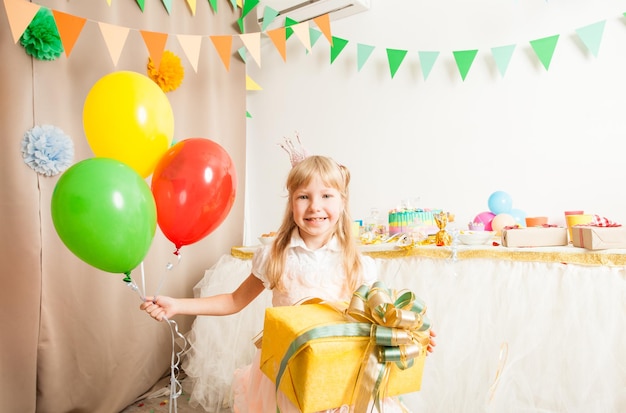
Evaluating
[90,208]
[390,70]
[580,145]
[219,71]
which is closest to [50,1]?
[219,71]

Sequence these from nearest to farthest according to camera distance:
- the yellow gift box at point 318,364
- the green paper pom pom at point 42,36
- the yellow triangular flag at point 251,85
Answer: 1. the yellow gift box at point 318,364
2. the green paper pom pom at point 42,36
3. the yellow triangular flag at point 251,85

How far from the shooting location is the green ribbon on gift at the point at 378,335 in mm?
846

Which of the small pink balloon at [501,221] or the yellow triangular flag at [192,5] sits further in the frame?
the yellow triangular flag at [192,5]

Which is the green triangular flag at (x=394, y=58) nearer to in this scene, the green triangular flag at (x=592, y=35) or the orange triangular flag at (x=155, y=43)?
the green triangular flag at (x=592, y=35)

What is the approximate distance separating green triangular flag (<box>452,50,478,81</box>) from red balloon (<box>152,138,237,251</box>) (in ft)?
5.01

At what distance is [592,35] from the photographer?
2.01 meters

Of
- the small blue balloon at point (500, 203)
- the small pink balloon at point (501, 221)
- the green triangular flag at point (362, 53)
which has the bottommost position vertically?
the small pink balloon at point (501, 221)

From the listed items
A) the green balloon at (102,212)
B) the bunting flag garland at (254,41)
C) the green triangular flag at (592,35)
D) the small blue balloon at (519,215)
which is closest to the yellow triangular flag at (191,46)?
the bunting flag garland at (254,41)

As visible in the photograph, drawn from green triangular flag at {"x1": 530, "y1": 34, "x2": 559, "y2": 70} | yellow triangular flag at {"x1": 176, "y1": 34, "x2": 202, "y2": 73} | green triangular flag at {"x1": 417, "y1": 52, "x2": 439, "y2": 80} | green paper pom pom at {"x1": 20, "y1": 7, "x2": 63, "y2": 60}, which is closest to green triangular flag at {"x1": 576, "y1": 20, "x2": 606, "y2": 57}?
green triangular flag at {"x1": 530, "y1": 34, "x2": 559, "y2": 70}

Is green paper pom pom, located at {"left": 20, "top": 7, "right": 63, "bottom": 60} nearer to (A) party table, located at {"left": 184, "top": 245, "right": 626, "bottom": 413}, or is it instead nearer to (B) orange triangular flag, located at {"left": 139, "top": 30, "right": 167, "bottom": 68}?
(B) orange triangular flag, located at {"left": 139, "top": 30, "right": 167, "bottom": 68}

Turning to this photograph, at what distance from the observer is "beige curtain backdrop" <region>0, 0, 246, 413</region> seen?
5.48 feet

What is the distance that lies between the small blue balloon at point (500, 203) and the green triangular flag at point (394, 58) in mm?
892

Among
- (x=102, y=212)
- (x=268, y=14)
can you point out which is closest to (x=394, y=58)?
(x=268, y=14)

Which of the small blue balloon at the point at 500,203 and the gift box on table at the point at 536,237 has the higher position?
the small blue balloon at the point at 500,203
